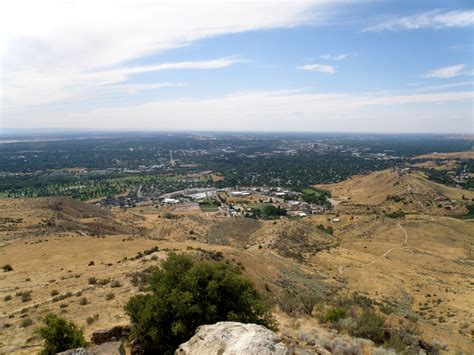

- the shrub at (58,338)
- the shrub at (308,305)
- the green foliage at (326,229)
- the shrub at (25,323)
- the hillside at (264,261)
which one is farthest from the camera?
the green foliage at (326,229)

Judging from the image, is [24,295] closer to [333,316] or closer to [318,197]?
[333,316]

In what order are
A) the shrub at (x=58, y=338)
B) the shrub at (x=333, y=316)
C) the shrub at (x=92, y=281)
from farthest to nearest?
the shrub at (x=92, y=281), the shrub at (x=333, y=316), the shrub at (x=58, y=338)

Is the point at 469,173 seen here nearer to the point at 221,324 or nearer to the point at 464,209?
the point at 464,209

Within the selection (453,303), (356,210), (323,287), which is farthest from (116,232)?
(356,210)

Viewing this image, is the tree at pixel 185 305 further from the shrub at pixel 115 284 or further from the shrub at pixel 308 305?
the shrub at pixel 115 284

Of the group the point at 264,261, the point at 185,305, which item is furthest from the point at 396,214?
the point at 185,305

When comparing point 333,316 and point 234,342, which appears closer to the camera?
point 234,342

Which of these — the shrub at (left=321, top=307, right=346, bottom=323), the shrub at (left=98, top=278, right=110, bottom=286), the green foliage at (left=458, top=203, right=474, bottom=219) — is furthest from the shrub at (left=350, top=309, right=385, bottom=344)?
the green foliage at (left=458, top=203, right=474, bottom=219)

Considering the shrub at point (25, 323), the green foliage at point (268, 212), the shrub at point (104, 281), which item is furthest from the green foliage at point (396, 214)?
the shrub at point (25, 323)
